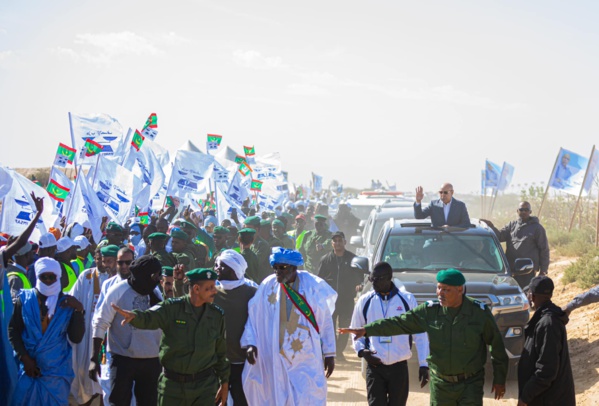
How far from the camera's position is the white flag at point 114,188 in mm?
14391

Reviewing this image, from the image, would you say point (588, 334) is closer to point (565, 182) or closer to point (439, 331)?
point (439, 331)

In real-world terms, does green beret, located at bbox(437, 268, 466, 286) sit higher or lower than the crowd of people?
higher

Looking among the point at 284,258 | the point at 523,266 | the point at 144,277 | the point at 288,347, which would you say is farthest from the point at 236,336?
the point at 523,266

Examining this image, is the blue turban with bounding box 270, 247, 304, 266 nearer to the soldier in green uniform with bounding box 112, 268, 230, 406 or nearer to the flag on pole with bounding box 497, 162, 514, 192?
the soldier in green uniform with bounding box 112, 268, 230, 406

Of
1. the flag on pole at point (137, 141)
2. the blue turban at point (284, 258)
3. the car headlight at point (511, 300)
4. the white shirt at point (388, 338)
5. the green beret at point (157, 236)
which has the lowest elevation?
the car headlight at point (511, 300)

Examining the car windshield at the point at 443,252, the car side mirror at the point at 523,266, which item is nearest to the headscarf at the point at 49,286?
the car windshield at the point at 443,252

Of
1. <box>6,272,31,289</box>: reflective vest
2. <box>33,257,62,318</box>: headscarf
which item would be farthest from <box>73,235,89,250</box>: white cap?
<box>33,257,62,318</box>: headscarf

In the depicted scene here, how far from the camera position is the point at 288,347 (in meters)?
6.43

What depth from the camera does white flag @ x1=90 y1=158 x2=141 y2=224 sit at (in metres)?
14.4

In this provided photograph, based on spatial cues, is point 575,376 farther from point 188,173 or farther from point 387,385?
point 188,173

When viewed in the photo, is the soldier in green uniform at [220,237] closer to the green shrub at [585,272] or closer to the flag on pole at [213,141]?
the green shrub at [585,272]

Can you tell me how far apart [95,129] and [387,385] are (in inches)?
476

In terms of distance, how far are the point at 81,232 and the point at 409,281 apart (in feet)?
17.2

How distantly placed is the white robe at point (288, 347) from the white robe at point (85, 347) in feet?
5.50
